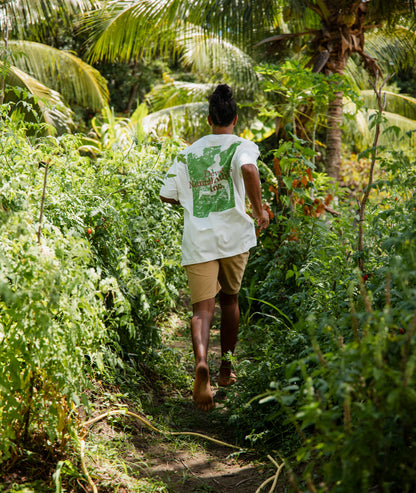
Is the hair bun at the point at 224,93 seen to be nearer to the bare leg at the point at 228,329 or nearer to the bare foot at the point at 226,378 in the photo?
the bare leg at the point at 228,329

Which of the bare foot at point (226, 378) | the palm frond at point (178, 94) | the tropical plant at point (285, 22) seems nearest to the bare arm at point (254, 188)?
the bare foot at point (226, 378)

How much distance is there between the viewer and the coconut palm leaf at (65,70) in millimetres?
9727

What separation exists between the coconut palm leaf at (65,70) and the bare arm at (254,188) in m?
7.96

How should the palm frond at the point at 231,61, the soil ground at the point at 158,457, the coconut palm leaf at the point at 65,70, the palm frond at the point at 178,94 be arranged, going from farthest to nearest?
the palm frond at the point at 178,94, the palm frond at the point at 231,61, the coconut palm leaf at the point at 65,70, the soil ground at the point at 158,457

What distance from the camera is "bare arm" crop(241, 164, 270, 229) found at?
9.70ft

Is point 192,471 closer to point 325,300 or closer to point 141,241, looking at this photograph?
point 325,300

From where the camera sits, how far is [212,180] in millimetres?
3100

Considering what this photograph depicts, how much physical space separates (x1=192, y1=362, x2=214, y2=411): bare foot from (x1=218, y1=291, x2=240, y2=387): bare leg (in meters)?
0.44

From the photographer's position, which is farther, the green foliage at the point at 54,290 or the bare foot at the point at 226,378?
the bare foot at the point at 226,378

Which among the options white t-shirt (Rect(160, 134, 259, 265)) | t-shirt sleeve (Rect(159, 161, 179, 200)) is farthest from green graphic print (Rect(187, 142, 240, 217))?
t-shirt sleeve (Rect(159, 161, 179, 200))

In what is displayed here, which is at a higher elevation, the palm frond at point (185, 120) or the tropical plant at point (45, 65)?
the tropical plant at point (45, 65)

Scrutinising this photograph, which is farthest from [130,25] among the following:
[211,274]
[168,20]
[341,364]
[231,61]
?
[341,364]

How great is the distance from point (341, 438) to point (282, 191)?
3452 mm

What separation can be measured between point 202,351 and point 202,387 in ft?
0.76
